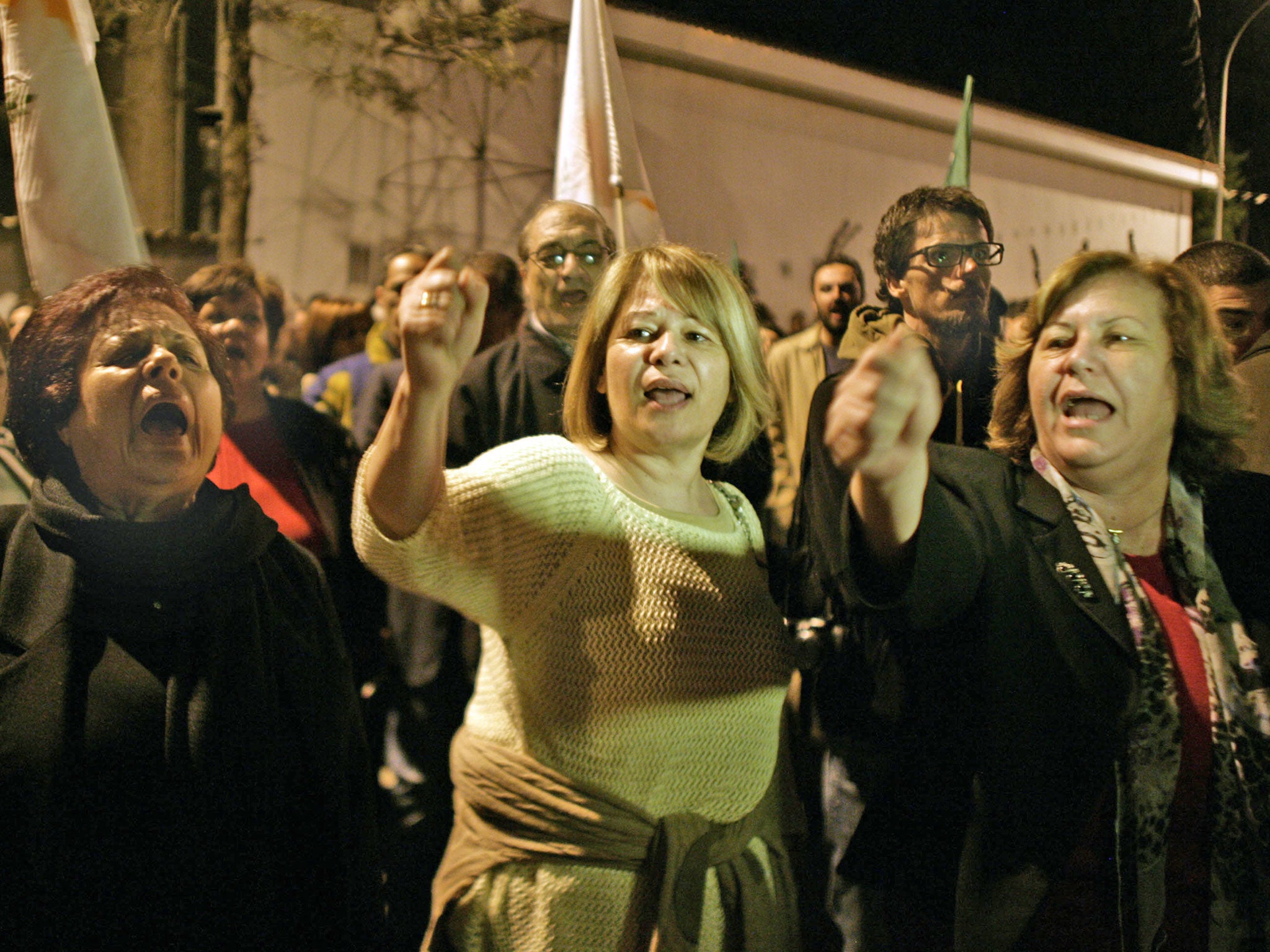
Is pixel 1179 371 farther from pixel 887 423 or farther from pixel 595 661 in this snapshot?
pixel 595 661

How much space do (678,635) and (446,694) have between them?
4.43 ft

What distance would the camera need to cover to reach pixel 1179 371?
1784 millimetres

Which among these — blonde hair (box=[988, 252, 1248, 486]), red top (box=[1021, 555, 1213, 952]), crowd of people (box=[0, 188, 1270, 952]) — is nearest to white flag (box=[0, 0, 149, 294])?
crowd of people (box=[0, 188, 1270, 952])

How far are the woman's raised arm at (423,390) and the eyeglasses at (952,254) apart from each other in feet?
3.36

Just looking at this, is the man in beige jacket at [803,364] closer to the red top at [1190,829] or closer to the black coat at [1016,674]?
the black coat at [1016,674]

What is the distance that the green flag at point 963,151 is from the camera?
220cm

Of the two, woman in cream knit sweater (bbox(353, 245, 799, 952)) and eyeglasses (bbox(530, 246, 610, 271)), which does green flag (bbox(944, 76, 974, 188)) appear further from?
eyeglasses (bbox(530, 246, 610, 271))

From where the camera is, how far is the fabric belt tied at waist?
1586 mm

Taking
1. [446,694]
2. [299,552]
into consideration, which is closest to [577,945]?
[299,552]

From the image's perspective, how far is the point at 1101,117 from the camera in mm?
2650

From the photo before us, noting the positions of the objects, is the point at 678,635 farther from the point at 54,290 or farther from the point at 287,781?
the point at 54,290

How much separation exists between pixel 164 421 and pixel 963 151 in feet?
6.03

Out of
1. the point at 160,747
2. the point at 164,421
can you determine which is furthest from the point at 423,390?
the point at 160,747

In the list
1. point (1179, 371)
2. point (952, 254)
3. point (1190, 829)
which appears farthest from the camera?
point (952, 254)
